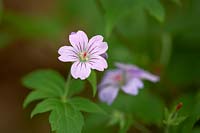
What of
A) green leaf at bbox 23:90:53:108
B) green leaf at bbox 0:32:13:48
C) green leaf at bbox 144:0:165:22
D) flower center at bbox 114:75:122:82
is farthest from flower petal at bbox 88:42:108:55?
green leaf at bbox 0:32:13:48

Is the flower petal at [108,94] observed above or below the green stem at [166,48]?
below

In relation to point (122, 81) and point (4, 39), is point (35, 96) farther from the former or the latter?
point (4, 39)

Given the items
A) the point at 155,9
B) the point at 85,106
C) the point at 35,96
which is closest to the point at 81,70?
the point at 85,106

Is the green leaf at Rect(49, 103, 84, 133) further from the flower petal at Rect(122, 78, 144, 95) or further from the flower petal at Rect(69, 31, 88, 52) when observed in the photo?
the flower petal at Rect(122, 78, 144, 95)

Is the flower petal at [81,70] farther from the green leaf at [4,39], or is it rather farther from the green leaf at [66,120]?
the green leaf at [4,39]

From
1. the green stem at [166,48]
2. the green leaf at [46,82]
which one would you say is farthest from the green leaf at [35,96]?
the green stem at [166,48]

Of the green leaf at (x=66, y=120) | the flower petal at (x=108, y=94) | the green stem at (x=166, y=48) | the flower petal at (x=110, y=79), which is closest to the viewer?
the green leaf at (x=66, y=120)
